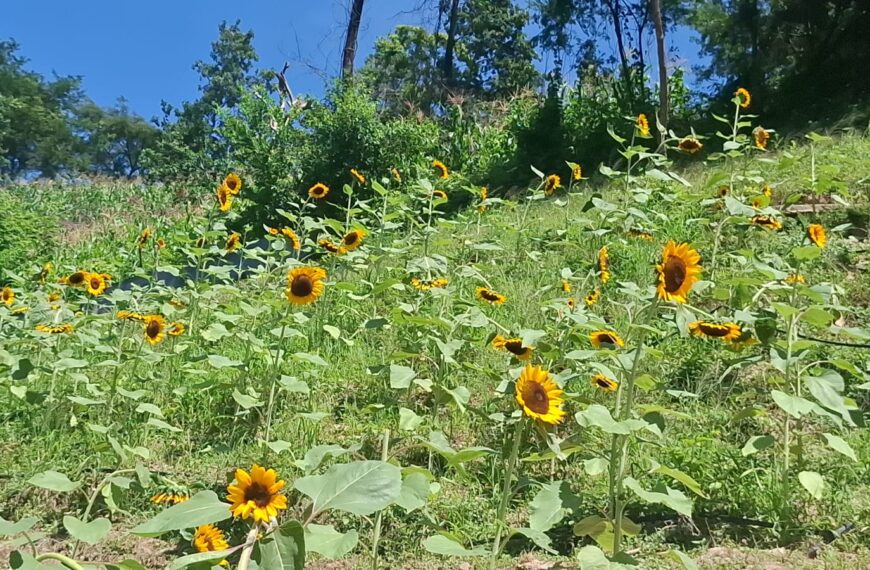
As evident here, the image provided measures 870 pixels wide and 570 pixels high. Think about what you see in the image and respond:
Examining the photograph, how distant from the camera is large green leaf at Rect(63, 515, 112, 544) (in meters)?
1.01

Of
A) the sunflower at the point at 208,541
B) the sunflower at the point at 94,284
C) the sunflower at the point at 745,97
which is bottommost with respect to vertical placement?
the sunflower at the point at 208,541

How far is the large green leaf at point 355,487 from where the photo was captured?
2.67 ft

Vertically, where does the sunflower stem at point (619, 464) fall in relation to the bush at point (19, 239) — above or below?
below

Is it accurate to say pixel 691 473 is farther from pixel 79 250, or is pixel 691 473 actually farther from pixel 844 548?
pixel 79 250

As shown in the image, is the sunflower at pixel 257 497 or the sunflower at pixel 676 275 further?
the sunflower at pixel 676 275

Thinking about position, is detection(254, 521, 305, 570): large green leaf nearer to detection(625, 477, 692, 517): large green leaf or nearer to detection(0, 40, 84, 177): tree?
detection(625, 477, 692, 517): large green leaf

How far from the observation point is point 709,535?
65.1 inches

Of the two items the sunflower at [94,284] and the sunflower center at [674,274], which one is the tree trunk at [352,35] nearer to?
the sunflower at [94,284]

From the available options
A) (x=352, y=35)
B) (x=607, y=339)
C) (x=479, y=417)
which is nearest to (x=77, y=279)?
(x=479, y=417)

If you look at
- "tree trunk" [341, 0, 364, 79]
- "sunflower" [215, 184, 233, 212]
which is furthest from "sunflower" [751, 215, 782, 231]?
"tree trunk" [341, 0, 364, 79]

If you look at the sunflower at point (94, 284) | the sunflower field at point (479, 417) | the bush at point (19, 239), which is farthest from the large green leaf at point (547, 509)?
the bush at point (19, 239)

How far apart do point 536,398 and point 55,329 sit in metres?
1.99

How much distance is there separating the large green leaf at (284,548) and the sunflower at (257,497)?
0.12 meters

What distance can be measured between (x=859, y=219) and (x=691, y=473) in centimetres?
247
